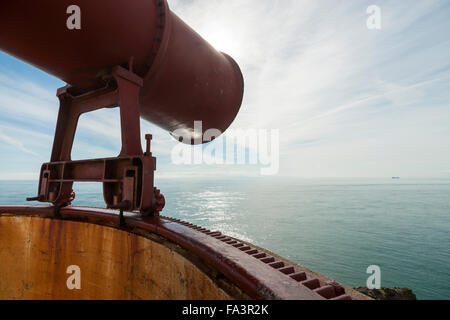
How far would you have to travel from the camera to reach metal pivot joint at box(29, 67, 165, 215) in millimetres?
2721

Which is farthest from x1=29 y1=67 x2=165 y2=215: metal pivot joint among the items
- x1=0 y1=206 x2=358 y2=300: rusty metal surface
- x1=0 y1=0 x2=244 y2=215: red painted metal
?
x1=0 y1=206 x2=358 y2=300: rusty metal surface

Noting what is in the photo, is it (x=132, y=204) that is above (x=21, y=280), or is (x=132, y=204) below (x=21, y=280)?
above

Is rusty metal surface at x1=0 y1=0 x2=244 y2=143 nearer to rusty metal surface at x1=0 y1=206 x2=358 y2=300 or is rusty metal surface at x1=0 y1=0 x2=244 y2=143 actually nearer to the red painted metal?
the red painted metal

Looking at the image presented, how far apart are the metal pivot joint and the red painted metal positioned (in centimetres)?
1

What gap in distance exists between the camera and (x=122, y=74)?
9.25ft

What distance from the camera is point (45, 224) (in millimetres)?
3576

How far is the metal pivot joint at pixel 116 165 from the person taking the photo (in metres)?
2.72

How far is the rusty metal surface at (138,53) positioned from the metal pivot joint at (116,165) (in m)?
0.21
